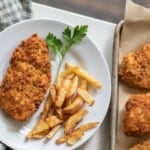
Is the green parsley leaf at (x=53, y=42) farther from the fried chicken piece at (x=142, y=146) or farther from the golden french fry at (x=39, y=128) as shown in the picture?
the fried chicken piece at (x=142, y=146)

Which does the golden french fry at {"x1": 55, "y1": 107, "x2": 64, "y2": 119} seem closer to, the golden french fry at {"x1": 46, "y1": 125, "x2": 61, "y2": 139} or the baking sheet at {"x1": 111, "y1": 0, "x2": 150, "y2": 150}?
the golden french fry at {"x1": 46, "y1": 125, "x2": 61, "y2": 139}

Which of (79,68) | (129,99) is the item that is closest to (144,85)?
(129,99)

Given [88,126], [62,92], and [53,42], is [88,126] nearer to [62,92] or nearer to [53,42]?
[62,92]

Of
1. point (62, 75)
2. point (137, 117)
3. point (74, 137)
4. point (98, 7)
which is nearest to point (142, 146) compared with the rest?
point (137, 117)

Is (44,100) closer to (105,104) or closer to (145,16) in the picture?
(105,104)

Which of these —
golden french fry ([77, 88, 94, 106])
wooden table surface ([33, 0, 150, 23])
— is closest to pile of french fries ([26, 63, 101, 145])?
golden french fry ([77, 88, 94, 106])

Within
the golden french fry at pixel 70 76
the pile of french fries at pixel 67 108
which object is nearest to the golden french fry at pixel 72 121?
the pile of french fries at pixel 67 108
